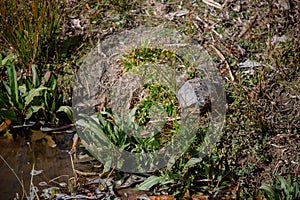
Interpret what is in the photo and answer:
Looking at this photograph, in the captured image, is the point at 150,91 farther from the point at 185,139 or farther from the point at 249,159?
the point at 249,159

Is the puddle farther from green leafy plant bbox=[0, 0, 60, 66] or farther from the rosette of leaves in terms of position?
green leafy plant bbox=[0, 0, 60, 66]

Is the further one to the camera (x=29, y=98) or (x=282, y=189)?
(x=29, y=98)

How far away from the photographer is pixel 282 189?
10.5 ft

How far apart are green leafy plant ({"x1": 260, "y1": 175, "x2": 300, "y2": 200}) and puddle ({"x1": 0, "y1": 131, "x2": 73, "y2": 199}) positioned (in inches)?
54.5

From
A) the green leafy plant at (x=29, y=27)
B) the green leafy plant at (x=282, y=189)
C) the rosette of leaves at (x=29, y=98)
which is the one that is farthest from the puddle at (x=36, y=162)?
the green leafy plant at (x=282, y=189)

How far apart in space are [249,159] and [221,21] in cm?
150

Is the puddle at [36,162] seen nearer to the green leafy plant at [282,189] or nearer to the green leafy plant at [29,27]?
the green leafy plant at [29,27]

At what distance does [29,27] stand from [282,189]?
2279 millimetres

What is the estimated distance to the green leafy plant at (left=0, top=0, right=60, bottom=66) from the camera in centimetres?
401

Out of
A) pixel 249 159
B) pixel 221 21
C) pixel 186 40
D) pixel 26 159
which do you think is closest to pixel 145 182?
pixel 249 159

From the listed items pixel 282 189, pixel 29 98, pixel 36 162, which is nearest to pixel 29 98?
pixel 29 98

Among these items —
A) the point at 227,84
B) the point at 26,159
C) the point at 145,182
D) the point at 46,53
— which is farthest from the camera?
the point at 46,53

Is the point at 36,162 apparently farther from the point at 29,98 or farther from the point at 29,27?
the point at 29,27

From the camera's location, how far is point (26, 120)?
4.02 m
